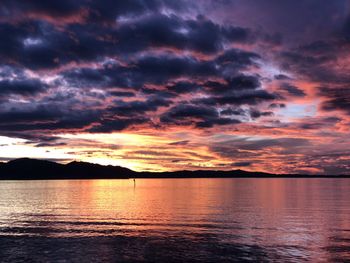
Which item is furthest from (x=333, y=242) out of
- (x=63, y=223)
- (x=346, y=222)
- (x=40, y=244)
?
(x=63, y=223)

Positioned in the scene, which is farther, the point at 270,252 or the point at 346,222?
the point at 346,222

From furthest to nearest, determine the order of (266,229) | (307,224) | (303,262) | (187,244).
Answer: (307,224) < (266,229) < (187,244) < (303,262)

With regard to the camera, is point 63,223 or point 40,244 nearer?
point 40,244

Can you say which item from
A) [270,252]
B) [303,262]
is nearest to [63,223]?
[270,252]

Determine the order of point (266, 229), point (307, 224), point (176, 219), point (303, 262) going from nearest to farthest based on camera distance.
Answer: point (303, 262) < point (266, 229) < point (307, 224) < point (176, 219)

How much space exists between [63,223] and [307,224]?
45102 millimetres

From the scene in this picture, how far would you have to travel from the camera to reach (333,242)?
5303 cm

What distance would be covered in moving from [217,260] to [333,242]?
65.0 ft

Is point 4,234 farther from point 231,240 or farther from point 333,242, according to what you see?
point 333,242

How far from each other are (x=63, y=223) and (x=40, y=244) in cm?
2198

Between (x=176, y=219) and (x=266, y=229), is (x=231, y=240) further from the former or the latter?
(x=176, y=219)

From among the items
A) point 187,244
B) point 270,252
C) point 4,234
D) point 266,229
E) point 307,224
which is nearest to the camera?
point 270,252

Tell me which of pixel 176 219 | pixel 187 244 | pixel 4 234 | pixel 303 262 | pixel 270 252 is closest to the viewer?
pixel 303 262

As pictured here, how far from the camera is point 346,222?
2896 inches
